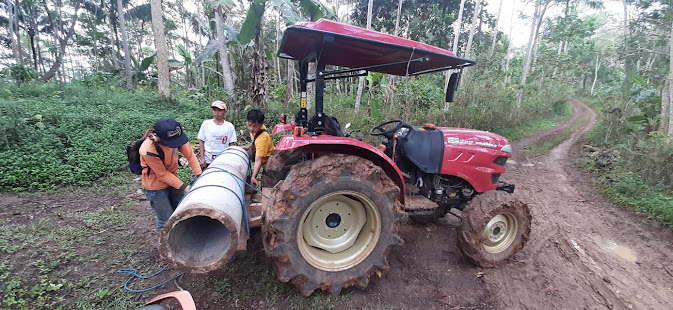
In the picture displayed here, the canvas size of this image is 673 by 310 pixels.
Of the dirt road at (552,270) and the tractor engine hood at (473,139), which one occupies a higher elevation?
the tractor engine hood at (473,139)

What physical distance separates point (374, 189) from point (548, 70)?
78.4ft

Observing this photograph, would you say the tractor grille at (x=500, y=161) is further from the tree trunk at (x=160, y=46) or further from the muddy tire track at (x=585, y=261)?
the tree trunk at (x=160, y=46)

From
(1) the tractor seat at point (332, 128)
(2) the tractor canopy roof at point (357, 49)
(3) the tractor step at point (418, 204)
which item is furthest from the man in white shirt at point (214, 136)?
(3) the tractor step at point (418, 204)

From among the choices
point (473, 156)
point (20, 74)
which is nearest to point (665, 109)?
point (473, 156)

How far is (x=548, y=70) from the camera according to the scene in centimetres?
2005

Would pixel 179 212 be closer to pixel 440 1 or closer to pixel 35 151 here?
pixel 35 151

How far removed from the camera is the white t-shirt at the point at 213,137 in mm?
3859

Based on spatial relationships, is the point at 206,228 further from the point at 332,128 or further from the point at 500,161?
the point at 500,161

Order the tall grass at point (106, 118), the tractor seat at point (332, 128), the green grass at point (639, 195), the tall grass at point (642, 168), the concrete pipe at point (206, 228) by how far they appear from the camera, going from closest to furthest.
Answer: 1. the concrete pipe at point (206, 228)
2. the tractor seat at point (332, 128)
3. the green grass at point (639, 195)
4. the tall grass at point (642, 168)
5. the tall grass at point (106, 118)

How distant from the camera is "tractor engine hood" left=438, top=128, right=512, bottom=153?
9.77 feet

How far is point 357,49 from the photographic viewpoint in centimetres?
269

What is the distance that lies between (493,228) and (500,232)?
187 millimetres

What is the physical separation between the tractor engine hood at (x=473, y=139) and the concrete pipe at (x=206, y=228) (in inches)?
85.6

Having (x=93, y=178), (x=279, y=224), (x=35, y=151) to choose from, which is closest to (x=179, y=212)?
(x=279, y=224)
